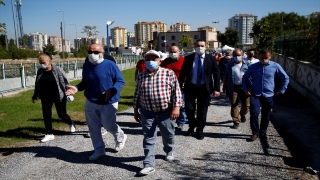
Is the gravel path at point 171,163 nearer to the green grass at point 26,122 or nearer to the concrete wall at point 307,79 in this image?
the green grass at point 26,122

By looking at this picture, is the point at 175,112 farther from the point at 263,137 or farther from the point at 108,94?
the point at 263,137

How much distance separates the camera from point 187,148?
217 inches

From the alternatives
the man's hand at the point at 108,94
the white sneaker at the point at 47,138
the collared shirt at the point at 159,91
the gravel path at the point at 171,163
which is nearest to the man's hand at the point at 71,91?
the man's hand at the point at 108,94

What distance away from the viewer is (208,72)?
19.5 feet

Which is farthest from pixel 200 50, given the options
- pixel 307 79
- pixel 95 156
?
pixel 307 79

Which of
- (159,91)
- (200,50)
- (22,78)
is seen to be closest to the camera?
(159,91)

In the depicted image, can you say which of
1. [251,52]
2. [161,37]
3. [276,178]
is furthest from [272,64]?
[161,37]

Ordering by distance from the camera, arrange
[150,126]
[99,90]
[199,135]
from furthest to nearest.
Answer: [199,135] < [99,90] < [150,126]

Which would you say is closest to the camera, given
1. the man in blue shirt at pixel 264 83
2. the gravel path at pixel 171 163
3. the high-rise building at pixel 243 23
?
→ the gravel path at pixel 171 163

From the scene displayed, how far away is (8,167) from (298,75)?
13064mm

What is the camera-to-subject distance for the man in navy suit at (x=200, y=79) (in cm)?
595

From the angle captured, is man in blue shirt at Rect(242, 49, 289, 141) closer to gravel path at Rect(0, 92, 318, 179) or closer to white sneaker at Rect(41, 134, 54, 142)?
gravel path at Rect(0, 92, 318, 179)

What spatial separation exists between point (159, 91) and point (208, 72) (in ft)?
6.52

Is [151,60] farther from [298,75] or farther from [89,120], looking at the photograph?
[298,75]
